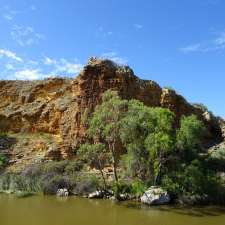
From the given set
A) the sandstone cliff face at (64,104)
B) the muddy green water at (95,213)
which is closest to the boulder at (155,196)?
the muddy green water at (95,213)

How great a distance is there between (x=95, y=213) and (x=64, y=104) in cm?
1870

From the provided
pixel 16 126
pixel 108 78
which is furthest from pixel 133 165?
pixel 16 126

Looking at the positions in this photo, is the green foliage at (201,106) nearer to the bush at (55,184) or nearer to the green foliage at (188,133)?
the green foliage at (188,133)

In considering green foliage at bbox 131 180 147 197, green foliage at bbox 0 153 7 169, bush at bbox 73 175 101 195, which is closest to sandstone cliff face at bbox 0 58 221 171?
green foliage at bbox 0 153 7 169

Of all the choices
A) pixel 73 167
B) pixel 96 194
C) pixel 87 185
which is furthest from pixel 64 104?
pixel 96 194

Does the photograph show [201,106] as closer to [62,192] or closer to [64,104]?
[64,104]

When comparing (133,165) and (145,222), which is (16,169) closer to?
(133,165)

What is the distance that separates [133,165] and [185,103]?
1410 centimetres

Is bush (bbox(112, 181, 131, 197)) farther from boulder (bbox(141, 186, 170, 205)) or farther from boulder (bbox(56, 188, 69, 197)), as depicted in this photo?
boulder (bbox(56, 188, 69, 197))

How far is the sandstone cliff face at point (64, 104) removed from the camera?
108 feet

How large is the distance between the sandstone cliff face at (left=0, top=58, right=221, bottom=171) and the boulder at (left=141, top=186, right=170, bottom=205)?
1039 centimetres

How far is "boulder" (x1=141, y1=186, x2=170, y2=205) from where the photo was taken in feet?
73.5

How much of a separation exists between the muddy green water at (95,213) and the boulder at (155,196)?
2.40 feet

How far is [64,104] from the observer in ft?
122
